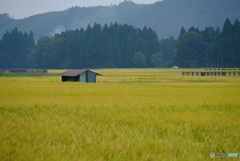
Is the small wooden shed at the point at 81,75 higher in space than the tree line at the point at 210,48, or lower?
lower

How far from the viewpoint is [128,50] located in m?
134

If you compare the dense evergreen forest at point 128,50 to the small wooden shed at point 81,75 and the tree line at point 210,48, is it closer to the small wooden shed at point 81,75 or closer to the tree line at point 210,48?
the tree line at point 210,48

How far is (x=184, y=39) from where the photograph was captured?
12812 cm

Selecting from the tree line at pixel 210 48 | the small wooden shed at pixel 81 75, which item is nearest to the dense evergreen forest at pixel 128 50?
the tree line at pixel 210 48

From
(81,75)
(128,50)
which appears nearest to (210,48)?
(128,50)

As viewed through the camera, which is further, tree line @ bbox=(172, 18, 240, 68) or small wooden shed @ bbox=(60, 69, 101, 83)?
tree line @ bbox=(172, 18, 240, 68)

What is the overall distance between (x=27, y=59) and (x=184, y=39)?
243ft

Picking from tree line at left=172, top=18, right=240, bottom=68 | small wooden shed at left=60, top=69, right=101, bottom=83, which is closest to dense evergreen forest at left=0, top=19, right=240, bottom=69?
tree line at left=172, top=18, right=240, bottom=68

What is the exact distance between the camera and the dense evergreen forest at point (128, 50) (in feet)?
389

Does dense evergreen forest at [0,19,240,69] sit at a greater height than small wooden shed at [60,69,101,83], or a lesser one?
greater

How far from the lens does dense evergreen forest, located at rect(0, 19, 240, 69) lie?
119 meters

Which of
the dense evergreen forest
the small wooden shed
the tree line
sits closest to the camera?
the small wooden shed

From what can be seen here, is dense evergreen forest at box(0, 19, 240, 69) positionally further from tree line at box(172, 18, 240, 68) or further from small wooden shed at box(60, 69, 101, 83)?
small wooden shed at box(60, 69, 101, 83)

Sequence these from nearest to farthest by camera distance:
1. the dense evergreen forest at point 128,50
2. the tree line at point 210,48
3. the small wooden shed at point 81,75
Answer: the small wooden shed at point 81,75 < the tree line at point 210,48 < the dense evergreen forest at point 128,50
